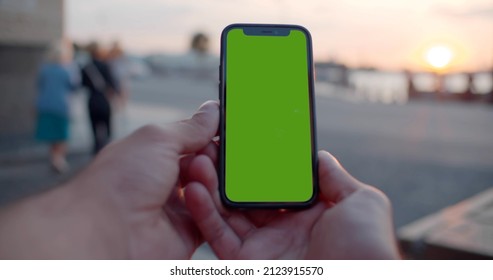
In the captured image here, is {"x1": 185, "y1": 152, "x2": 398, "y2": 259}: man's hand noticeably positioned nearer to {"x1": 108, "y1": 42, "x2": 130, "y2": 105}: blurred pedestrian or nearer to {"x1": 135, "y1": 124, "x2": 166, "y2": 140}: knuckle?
{"x1": 135, "y1": 124, "x2": 166, "y2": 140}: knuckle

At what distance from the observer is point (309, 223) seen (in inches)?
80.0

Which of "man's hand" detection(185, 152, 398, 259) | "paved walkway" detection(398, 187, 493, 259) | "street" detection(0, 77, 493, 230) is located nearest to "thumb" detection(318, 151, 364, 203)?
"man's hand" detection(185, 152, 398, 259)

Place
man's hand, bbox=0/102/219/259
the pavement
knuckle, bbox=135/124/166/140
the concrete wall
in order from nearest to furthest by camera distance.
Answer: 1. man's hand, bbox=0/102/219/259
2. knuckle, bbox=135/124/166/140
3. the pavement
4. the concrete wall

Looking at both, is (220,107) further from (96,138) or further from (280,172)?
(96,138)

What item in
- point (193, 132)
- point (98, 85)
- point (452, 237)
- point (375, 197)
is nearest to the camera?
point (375, 197)

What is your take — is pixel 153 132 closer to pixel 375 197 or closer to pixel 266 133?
pixel 266 133

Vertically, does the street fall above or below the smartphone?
below

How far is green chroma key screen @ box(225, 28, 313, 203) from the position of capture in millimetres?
2047

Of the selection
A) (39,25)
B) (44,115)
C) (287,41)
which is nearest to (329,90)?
(39,25)

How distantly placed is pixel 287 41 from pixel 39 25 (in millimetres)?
7729

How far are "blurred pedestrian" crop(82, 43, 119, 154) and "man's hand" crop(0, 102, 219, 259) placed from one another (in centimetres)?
525

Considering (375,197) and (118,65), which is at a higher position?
(375,197)

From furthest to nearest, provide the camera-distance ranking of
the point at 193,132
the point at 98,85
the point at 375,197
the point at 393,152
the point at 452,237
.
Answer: the point at 393,152
the point at 98,85
the point at 452,237
the point at 193,132
the point at 375,197

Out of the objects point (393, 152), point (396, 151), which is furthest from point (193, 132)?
point (396, 151)
